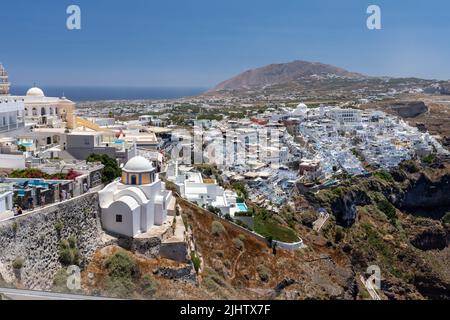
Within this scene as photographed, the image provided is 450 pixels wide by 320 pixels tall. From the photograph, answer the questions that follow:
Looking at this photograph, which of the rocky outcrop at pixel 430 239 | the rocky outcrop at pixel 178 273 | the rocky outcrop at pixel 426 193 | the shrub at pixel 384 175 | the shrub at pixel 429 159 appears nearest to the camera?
the rocky outcrop at pixel 178 273

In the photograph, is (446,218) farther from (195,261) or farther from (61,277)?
(61,277)

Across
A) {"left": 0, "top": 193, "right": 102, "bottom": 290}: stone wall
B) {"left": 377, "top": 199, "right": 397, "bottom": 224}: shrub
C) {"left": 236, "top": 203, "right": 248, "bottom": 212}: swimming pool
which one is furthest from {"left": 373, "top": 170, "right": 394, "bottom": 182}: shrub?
{"left": 0, "top": 193, "right": 102, "bottom": 290}: stone wall

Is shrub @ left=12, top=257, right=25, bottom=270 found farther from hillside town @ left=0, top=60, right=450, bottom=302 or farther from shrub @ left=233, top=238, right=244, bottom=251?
shrub @ left=233, top=238, right=244, bottom=251

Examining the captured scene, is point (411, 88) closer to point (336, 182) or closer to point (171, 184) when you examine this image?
point (336, 182)

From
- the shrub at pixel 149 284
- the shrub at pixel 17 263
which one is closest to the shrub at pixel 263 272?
the shrub at pixel 149 284

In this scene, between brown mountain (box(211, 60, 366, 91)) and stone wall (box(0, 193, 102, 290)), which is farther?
brown mountain (box(211, 60, 366, 91))

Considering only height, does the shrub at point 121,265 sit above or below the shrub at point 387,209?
above

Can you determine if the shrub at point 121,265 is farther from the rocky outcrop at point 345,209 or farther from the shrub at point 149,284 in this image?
the rocky outcrop at point 345,209

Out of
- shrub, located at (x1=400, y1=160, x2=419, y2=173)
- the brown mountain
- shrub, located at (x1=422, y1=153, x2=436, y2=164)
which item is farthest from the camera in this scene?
the brown mountain
